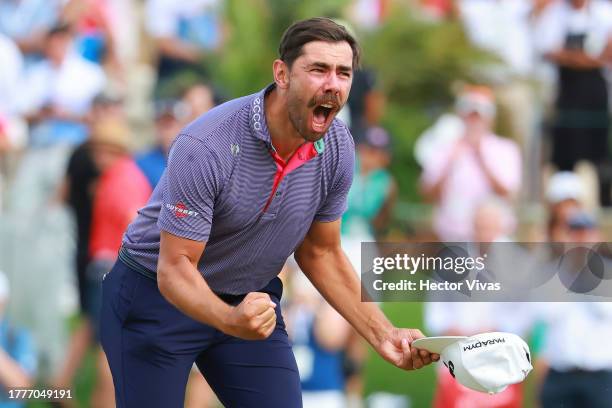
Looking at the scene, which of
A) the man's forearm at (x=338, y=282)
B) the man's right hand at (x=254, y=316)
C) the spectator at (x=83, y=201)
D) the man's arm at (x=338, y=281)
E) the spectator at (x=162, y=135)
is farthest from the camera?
the spectator at (x=83, y=201)

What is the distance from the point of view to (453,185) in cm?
803

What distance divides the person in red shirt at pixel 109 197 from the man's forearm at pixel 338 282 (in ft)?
10.1

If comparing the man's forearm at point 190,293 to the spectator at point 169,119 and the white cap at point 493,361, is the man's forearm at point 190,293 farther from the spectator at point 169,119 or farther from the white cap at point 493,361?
the spectator at point 169,119

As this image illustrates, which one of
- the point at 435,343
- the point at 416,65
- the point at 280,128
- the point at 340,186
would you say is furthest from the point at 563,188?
the point at 280,128

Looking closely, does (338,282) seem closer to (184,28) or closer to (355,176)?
(355,176)

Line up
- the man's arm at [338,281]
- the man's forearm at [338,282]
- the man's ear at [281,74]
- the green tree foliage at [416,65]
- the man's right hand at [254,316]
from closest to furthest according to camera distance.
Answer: the man's right hand at [254,316]
the man's ear at [281,74]
the man's arm at [338,281]
the man's forearm at [338,282]
the green tree foliage at [416,65]

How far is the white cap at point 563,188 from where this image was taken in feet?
25.5

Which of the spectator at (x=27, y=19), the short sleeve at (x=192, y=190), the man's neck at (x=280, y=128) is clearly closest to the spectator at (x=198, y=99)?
the spectator at (x=27, y=19)

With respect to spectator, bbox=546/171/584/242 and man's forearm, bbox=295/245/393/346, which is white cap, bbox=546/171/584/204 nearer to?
spectator, bbox=546/171/584/242

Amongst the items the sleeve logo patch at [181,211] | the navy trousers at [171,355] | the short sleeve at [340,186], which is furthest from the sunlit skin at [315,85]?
the navy trousers at [171,355]

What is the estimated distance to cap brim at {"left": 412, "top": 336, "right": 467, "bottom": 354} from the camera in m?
3.93

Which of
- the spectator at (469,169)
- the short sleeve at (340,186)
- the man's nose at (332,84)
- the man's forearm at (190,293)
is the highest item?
the spectator at (469,169)

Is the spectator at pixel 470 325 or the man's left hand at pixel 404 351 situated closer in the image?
the man's left hand at pixel 404 351

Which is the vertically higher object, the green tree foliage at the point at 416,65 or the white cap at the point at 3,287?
the green tree foliage at the point at 416,65
